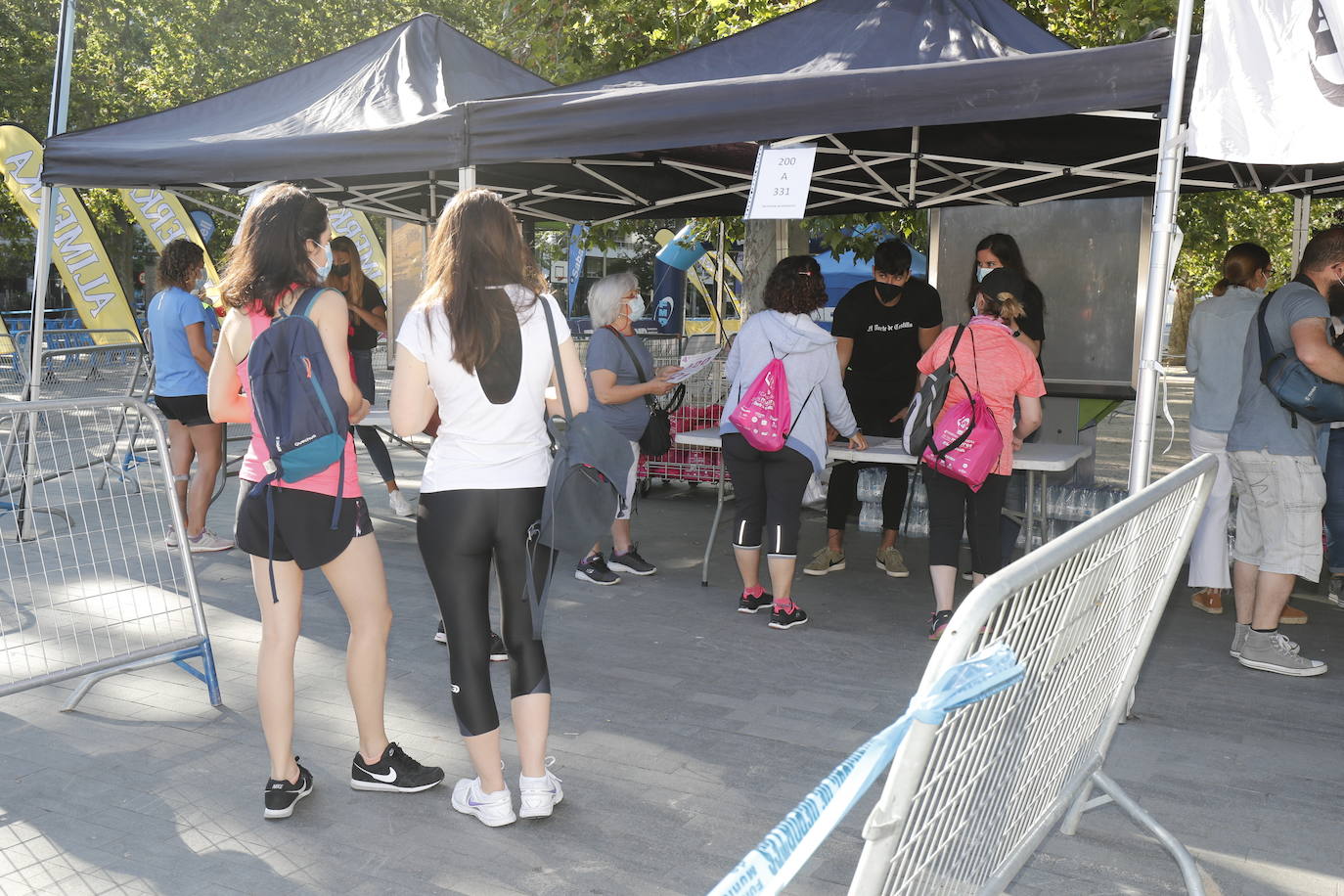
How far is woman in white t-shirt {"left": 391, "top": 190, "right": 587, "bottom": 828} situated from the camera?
10.4 feet

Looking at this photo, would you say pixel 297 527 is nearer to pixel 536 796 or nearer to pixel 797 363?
pixel 536 796

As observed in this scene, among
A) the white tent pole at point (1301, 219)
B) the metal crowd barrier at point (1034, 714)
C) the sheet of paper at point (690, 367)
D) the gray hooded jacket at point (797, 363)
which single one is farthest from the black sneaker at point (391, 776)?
the white tent pole at point (1301, 219)

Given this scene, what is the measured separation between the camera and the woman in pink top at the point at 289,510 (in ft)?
10.7

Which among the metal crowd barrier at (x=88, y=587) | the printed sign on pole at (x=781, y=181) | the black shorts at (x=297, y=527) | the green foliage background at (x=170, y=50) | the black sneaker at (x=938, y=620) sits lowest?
the black sneaker at (x=938, y=620)

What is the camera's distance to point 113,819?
3438 millimetres

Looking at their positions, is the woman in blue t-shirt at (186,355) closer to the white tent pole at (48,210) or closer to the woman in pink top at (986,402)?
the white tent pole at (48,210)

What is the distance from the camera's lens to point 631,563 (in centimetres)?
664

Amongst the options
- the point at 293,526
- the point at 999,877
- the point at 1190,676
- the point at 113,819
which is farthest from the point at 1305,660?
the point at 113,819

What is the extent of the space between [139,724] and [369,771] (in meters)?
1.14

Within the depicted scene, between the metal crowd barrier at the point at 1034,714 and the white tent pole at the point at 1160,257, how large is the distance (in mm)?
1160

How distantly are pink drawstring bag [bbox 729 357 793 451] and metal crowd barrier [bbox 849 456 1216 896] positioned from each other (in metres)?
2.44

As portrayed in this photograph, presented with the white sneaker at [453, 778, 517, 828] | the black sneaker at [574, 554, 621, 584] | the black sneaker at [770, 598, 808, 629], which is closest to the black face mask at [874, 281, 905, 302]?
the black sneaker at [770, 598, 808, 629]

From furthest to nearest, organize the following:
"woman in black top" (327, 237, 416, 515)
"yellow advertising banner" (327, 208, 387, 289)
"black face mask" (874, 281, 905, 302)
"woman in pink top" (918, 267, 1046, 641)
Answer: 1. "yellow advertising banner" (327, 208, 387, 289)
2. "woman in black top" (327, 237, 416, 515)
3. "black face mask" (874, 281, 905, 302)
4. "woman in pink top" (918, 267, 1046, 641)

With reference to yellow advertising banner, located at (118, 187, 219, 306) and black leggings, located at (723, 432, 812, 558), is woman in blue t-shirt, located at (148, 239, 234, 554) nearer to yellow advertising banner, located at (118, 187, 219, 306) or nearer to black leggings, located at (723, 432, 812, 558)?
black leggings, located at (723, 432, 812, 558)
